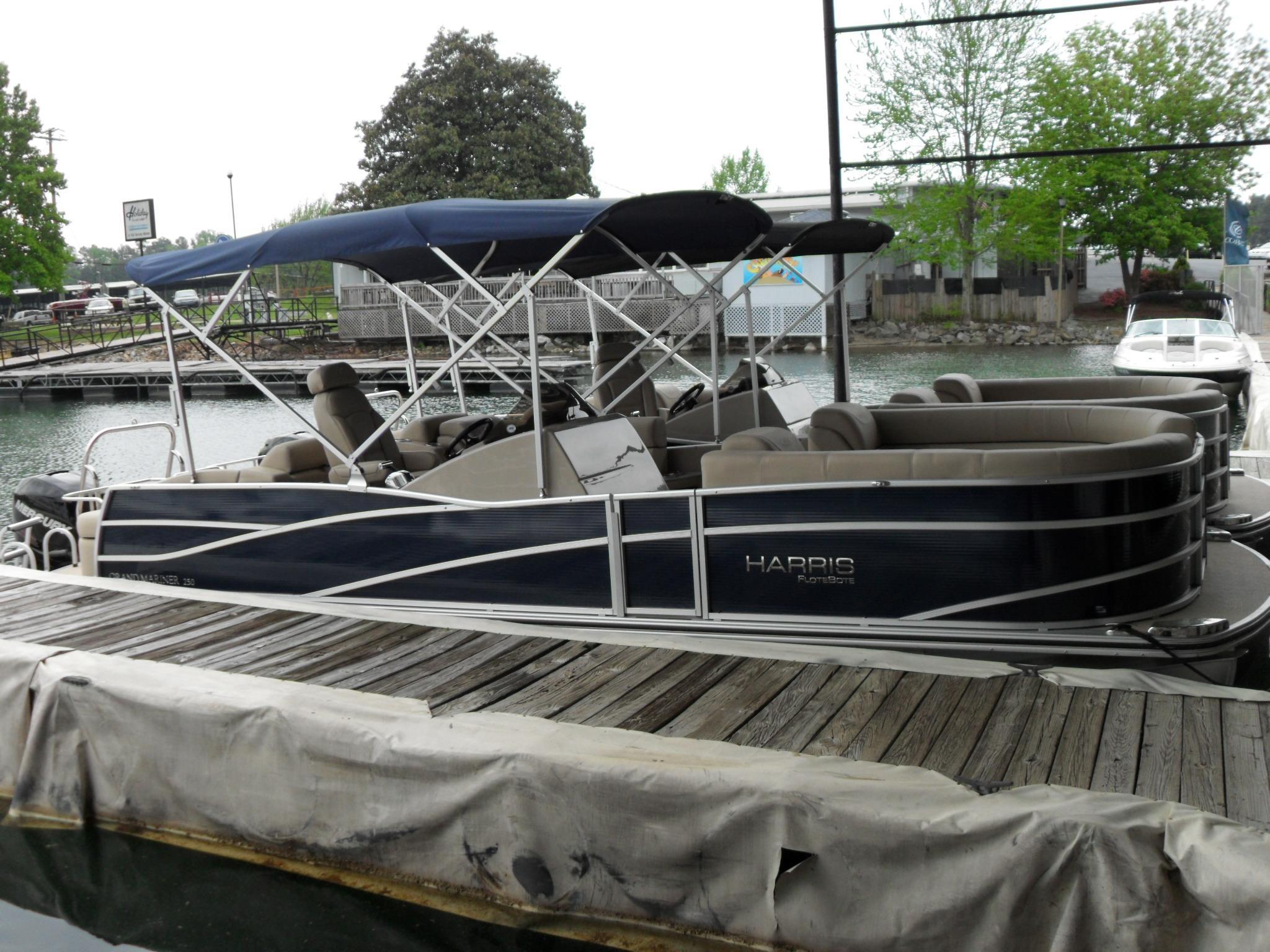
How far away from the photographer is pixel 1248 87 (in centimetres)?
3381

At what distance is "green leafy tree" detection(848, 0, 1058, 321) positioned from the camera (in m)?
31.4

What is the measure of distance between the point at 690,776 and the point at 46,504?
7.15 metres

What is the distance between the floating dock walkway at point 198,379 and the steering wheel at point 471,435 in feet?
72.8

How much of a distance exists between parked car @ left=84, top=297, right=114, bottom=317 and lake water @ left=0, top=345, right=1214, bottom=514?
70.1 ft

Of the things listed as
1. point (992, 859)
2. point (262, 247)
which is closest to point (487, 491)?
point (262, 247)

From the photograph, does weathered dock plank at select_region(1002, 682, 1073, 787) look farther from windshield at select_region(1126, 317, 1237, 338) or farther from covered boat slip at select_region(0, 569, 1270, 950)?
windshield at select_region(1126, 317, 1237, 338)

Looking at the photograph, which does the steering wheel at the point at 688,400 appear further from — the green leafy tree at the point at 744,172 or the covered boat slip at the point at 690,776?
the green leafy tree at the point at 744,172

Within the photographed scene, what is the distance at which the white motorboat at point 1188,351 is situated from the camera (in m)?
17.4

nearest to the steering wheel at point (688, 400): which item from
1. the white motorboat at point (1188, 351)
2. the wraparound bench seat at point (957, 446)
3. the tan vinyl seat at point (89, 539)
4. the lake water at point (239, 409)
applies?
the wraparound bench seat at point (957, 446)

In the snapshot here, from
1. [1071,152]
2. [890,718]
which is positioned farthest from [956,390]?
[890,718]

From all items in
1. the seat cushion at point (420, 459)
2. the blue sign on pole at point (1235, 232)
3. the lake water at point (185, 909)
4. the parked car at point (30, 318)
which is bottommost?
the lake water at point (185, 909)

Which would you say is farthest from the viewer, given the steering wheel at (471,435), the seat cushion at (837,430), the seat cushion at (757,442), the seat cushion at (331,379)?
the seat cushion at (331,379)

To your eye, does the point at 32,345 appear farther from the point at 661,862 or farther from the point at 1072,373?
the point at 661,862

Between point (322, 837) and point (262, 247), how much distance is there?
3.69m
